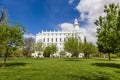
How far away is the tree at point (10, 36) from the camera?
29.7 m

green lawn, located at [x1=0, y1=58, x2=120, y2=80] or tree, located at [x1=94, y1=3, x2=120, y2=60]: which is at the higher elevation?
tree, located at [x1=94, y1=3, x2=120, y2=60]

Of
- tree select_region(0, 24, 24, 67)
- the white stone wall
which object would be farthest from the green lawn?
the white stone wall

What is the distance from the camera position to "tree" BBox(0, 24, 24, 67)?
29.7 m

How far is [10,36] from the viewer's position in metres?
30.0

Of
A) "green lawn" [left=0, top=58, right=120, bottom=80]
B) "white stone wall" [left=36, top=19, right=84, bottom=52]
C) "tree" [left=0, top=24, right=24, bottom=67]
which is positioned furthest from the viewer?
"white stone wall" [left=36, top=19, right=84, bottom=52]

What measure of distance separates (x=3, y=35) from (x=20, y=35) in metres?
2.62

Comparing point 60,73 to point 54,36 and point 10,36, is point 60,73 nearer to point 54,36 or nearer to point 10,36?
point 10,36

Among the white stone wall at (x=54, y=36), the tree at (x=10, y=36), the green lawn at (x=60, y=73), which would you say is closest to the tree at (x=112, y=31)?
the green lawn at (x=60, y=73)

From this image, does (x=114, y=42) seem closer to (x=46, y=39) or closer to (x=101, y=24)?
(x=101, y=24)

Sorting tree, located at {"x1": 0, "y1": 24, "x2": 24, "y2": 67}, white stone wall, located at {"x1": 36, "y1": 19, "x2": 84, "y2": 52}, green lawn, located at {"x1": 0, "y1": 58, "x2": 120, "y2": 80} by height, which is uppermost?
white stone wall, located at {"x1": 36, "y1": 19, "x2": 84, "y2": 52}

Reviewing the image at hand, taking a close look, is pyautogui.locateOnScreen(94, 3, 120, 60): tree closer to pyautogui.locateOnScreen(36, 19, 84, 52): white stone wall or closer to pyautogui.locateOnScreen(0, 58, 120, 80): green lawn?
pyautogui.locateOnScreen(0, 58, 120, 80): green lawn

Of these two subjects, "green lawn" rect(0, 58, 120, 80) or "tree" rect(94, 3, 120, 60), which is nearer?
"green lawn" rect(0, 58, 120, 80)

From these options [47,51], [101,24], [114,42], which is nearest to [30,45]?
[47,51]

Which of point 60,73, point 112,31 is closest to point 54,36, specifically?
point 112,31
